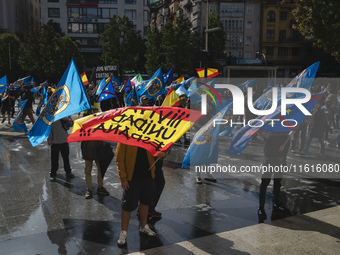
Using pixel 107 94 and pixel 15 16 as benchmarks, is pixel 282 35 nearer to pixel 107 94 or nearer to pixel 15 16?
pixel 15 16

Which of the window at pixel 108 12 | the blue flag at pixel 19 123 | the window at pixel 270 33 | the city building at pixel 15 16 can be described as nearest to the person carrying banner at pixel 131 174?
the blue flag at pixel 19 123

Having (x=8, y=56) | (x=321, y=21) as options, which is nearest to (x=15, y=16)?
(x=8, y=56)

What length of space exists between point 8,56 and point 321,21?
148ft

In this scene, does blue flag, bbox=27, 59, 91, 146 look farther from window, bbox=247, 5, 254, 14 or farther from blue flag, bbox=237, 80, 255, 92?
window, bbox=247, 5, 254, 14

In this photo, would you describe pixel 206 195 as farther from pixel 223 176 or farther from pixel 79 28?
pixel 79 28

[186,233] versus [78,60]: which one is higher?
[78,60]

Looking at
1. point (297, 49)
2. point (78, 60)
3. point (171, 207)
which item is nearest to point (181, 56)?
point (78, 60)

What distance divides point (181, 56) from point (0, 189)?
40.4 m

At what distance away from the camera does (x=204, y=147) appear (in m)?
6.96

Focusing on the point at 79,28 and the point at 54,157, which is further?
the point at 79,28

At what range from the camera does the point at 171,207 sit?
620cm

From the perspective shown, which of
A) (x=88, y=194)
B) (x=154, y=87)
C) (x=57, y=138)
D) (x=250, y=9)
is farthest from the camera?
(x=250, y=9)

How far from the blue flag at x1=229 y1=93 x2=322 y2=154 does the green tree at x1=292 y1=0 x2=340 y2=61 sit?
11.4 meters

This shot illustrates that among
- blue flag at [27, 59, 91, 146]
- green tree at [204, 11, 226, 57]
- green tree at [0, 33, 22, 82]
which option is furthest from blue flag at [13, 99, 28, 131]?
green tree at [0, 33, 22, 82]
